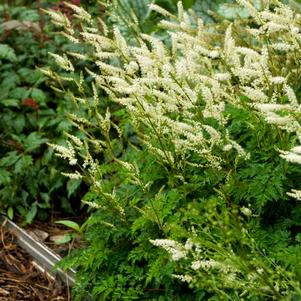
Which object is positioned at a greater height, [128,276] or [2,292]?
[128,276]

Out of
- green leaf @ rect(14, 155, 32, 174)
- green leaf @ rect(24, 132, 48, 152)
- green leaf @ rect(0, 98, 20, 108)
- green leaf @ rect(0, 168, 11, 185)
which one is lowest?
green leaf @ rect(0, 168, 11, 185)

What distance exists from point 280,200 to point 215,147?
372 mm

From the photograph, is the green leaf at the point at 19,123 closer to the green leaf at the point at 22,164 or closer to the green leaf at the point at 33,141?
the green leaf at the point at 33,141

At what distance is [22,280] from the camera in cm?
425

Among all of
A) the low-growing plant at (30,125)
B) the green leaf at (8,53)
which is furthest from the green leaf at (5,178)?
the green leaf at (8,53)

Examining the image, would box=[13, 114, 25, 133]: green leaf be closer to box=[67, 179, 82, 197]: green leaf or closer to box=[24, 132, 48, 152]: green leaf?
box=[24, 132, 48, 152]: green leaf

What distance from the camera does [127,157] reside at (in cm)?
363

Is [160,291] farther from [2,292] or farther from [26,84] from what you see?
[26,84]

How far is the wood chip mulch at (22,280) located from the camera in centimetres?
411

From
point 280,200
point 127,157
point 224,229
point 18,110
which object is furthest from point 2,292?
point 224,229

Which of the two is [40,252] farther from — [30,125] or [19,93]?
[19,93]

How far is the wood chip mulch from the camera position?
411 cm

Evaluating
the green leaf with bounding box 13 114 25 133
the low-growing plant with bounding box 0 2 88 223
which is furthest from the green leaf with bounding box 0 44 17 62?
the green leaf with bounding box 13 114 25 133

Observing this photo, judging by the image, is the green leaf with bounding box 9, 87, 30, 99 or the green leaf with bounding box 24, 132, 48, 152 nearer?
the green leaf with bounding box 24, 132, 48, 152
